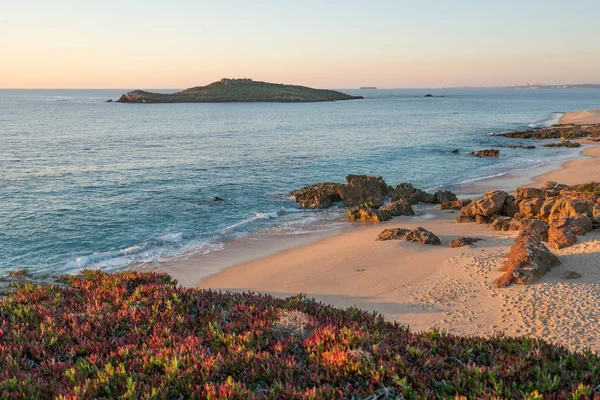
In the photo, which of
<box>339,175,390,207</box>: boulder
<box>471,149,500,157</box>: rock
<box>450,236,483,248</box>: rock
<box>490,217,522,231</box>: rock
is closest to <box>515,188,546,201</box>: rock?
<box>490,217,522,231</box>: rock

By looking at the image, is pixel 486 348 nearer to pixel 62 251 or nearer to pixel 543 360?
pixel 543 360

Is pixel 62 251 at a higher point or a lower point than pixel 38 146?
lower

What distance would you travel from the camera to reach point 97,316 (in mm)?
7449

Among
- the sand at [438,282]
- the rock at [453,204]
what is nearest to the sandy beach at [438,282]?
the sand at [438,282]

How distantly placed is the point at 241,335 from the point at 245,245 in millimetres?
15576

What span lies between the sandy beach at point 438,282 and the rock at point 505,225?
0.38 meters

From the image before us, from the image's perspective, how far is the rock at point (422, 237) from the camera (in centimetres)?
1984

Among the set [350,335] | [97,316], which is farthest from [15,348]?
[350,335]

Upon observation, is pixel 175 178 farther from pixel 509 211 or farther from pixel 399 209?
pixel 509 211

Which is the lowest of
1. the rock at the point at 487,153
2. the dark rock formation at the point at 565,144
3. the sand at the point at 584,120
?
the rock at the point at 487,153

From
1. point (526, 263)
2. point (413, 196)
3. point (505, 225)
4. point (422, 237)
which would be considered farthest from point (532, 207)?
point (526, 263)

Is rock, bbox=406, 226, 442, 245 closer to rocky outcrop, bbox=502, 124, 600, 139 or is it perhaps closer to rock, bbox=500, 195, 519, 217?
rock, bbox=500, 195, 519, 217

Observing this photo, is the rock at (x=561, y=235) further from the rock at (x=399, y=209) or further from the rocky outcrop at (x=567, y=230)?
the rock at (x=399, y=209)

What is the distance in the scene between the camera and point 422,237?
20.0 meters
